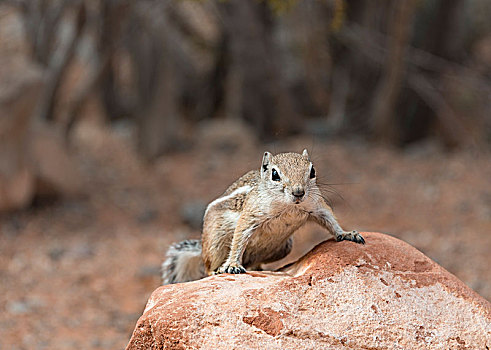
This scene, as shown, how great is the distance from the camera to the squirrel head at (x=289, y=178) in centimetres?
284

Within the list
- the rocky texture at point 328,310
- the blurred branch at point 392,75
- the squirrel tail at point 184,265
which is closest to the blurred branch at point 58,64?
the blurred branch at point 392,75

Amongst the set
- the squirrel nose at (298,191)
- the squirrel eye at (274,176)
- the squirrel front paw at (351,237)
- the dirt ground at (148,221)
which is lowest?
the dirt ground at (148,221)

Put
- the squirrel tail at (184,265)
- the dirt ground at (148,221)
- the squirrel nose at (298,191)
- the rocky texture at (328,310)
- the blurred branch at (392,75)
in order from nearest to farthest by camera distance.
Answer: the rocky texture at (328,310) < the squirrel nose at (298,191) < the squirrel tail at (184,265) < the dirt ground at (148,221) < the blurred branch at (392,75)

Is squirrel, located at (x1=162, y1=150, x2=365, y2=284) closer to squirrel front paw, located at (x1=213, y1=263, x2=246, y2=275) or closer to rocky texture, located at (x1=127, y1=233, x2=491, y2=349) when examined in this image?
squirrel front paw, located at (x1=213, y1=263, x2=246, y2=275)

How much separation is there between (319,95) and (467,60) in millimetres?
2482

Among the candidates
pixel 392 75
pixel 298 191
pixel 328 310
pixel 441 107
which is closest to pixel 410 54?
pixel 392 75

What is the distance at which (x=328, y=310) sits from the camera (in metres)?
2.67

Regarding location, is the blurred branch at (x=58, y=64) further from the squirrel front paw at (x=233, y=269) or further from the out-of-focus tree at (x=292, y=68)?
the squirrel front paw at (x=233, y=269)

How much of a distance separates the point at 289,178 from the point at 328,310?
23.4 inches

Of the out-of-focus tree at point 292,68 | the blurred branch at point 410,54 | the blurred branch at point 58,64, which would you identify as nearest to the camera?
the blurred branch at point 58,64

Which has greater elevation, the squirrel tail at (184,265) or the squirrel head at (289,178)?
the squirrel head at (289,178)

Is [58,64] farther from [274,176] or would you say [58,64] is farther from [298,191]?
[298,191]

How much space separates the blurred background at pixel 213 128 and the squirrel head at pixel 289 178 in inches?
136

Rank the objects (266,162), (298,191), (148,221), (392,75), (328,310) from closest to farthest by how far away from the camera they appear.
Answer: (328,310)
(298,191)
(266,162)
(148,221)
(392,75)
